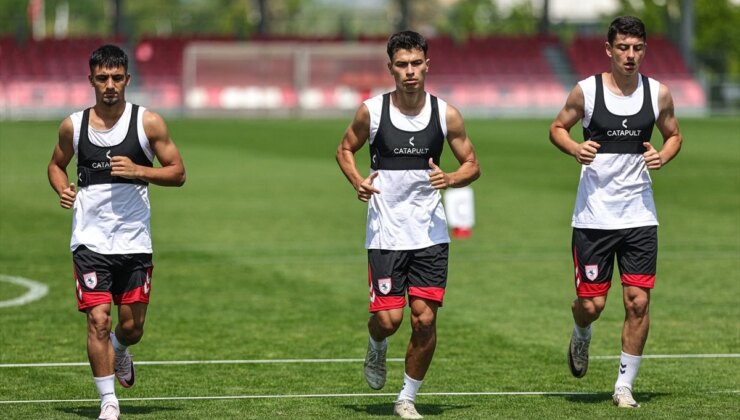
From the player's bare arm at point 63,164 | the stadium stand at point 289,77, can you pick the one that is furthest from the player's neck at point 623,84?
the stadium stand at point 289,77

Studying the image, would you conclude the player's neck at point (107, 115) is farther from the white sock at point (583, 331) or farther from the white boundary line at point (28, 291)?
the white boundary line at point (28, 291)

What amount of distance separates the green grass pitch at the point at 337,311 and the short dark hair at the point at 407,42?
2209 mm

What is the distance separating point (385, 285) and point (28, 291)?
7.46m

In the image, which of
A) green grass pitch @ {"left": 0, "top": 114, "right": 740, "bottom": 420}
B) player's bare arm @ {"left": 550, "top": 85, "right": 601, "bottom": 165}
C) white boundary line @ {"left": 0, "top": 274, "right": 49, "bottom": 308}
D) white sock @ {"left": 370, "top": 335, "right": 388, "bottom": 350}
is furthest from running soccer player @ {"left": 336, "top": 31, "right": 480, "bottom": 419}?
white boundary line @ {"left": 0, "top": 274, "right": 49, "bottom": 308}

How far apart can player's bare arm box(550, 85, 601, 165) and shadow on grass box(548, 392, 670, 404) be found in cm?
151

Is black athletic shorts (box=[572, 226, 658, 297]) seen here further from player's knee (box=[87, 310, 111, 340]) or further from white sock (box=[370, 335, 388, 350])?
player's knee (box=[87, 310, 111, 340])

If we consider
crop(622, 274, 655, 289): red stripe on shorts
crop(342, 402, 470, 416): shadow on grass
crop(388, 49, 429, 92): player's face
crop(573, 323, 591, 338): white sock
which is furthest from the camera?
crop(573, 323, 591, 338): white sock

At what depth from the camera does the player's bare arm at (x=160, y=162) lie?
345 inches

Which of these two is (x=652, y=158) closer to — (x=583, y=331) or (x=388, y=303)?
(x=583, y=331)

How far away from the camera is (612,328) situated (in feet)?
43.0

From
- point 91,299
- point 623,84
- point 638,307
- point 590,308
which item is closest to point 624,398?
point 638,307

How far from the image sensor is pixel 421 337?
9102 millimetres

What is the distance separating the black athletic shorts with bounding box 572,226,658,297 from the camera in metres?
9.52

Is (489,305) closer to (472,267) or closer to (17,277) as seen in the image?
(472,267)
